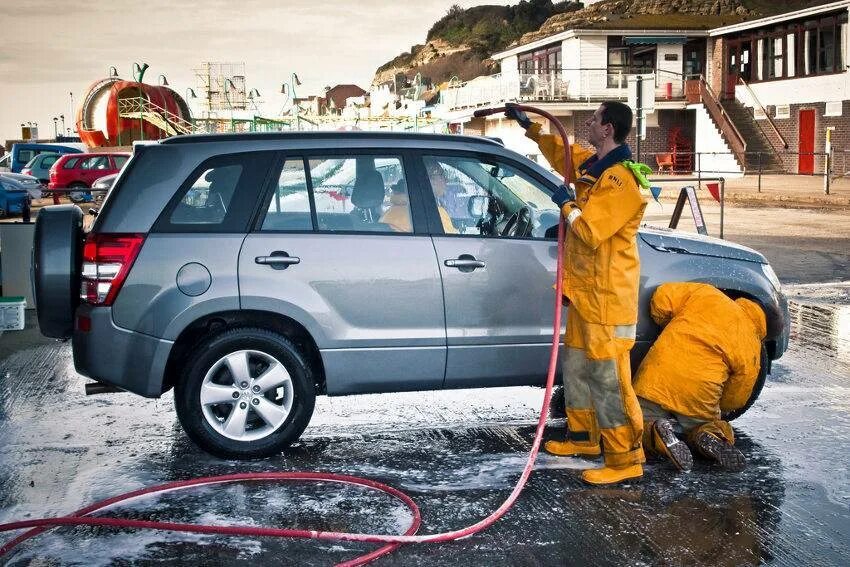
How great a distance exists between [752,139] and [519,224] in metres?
44.0

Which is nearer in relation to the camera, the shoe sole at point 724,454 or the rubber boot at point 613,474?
the rubber boot at point 613,474

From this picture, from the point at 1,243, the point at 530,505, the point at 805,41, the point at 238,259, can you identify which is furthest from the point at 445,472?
the point at 805,41

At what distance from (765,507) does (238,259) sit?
3.03 m

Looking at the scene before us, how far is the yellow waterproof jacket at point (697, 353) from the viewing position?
611cm

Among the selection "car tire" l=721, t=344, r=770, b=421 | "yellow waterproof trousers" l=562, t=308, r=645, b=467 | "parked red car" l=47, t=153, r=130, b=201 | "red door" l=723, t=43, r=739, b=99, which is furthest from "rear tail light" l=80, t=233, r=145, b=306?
"red door" l=723, t=43, r=739, b=99

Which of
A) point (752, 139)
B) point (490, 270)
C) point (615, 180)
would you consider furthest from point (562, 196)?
point (752, 139)

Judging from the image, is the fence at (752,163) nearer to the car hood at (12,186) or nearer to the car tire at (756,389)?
the car hood at (12,186)

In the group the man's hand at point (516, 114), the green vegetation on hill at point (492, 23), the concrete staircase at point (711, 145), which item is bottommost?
the man's hand at point (516, 114)

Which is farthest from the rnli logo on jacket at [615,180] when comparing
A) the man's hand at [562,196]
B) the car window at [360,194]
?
the car window at [360,194]

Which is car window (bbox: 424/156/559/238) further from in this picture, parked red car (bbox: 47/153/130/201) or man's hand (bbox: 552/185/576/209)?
parked red car (bbox: 47/153/130/201)

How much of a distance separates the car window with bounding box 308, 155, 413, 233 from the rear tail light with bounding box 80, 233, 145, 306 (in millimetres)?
1035

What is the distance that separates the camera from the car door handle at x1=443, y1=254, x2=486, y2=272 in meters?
6.05

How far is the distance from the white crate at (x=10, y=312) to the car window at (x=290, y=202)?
120 inches

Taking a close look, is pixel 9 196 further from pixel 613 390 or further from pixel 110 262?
pixel 613 390
